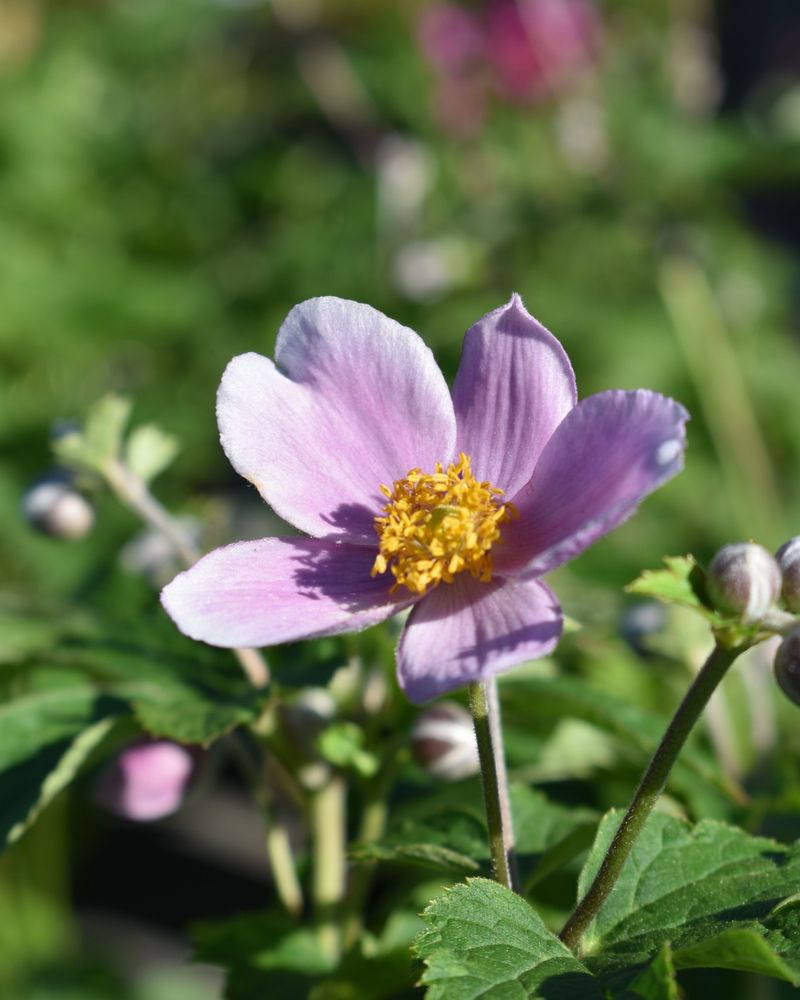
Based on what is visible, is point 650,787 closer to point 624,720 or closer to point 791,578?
point 791,578

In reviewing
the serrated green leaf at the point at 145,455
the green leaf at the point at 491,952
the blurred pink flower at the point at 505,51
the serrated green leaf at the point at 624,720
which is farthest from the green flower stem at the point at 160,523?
the blurred pink flower at the point at 505,51

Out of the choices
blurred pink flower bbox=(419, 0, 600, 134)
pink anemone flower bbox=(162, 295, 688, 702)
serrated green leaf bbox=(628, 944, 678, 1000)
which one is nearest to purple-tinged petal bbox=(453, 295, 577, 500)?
pink anemone flower bbox=(162, 295, 688, 702)

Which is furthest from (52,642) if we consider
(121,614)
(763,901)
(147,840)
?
(147,840)

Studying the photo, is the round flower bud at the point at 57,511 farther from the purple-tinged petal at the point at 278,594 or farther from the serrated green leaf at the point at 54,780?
the purple-tinged petal at the point at 278,594

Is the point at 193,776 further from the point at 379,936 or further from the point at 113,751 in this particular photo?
the point at 379,936

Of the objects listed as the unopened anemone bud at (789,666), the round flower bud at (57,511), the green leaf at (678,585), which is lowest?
the unopened anemone bud at (789,666)

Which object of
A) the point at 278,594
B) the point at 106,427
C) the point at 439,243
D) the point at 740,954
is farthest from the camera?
the point at 439,243

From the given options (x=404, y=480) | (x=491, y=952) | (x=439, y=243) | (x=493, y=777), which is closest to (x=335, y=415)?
(x=404, y=480)
